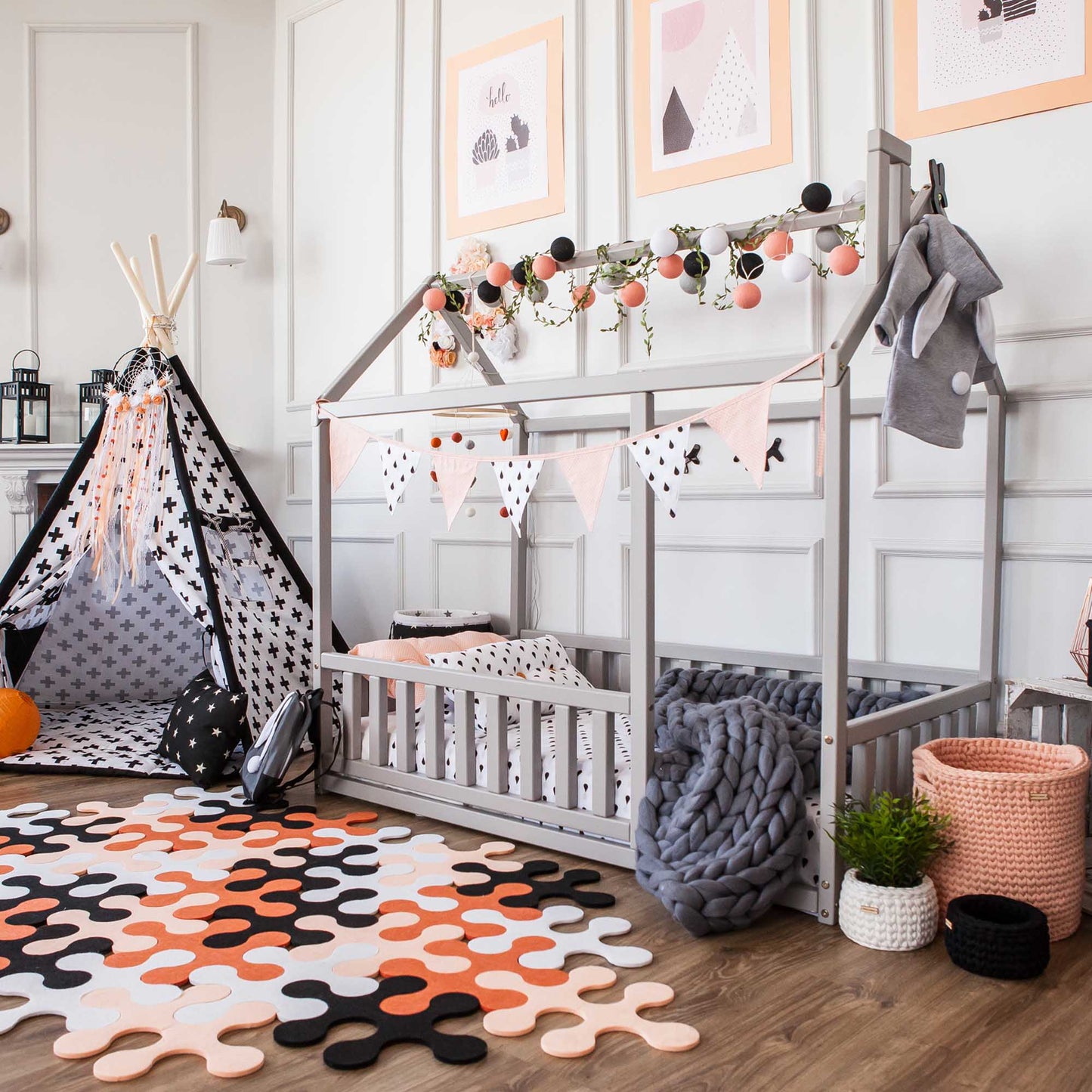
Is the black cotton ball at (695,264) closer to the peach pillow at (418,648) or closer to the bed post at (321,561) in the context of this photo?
the bed post at (321,561)

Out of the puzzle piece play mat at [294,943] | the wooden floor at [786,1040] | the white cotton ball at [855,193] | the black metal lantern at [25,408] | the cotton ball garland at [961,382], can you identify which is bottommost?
the wooden floor at [786,1040]

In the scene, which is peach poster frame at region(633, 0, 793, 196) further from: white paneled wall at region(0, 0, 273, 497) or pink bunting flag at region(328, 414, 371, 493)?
white paneled wall at region(0, 0, 273, 497)

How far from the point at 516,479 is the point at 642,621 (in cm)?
49

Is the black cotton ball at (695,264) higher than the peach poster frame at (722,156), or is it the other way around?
the peach poster frame at (722,156)

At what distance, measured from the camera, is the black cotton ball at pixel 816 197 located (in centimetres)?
245

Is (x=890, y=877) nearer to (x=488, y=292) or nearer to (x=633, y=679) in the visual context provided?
(x=633, y=679)

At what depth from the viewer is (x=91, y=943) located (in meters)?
1.94

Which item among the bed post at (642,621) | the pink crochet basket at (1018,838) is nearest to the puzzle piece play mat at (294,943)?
the bed post at (642,621)

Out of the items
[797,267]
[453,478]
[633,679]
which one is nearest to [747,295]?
[797,267]

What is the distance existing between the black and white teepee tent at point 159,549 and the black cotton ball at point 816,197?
6.46ft

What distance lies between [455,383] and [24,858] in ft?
6.70

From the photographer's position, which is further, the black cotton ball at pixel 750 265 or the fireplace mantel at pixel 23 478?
the fireplace mantel at pixel 23 478

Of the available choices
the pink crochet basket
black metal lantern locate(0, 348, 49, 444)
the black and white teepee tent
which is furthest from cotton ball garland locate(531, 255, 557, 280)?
black metal lantern locate(0, 348, 49, 444)

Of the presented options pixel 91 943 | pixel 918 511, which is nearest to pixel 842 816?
pixel 918 511
